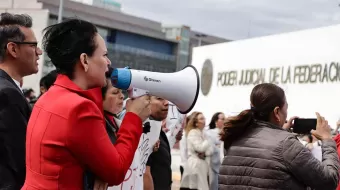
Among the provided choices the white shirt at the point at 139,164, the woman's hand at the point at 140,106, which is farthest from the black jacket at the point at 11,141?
the woman's hand at the point at 140,106

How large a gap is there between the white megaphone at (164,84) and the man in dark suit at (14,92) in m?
0.84

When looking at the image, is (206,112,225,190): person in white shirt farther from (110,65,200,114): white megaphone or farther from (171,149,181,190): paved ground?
(110,65,200,114): white megaphone

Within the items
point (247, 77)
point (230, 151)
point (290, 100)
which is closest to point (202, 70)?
point (247, 77)

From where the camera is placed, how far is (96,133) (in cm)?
218

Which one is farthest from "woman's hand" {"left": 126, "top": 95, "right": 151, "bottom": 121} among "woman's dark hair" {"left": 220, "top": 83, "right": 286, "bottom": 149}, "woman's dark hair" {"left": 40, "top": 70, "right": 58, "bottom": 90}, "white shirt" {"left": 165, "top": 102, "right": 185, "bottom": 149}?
"white shirt" {"left": 165, "top": 102, "right": 185, "bottom": 149}

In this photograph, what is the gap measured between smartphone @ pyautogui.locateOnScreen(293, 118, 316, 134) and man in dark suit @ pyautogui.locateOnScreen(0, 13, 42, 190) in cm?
170

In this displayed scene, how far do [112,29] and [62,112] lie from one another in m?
63.4

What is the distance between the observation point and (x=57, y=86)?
91.2 inches

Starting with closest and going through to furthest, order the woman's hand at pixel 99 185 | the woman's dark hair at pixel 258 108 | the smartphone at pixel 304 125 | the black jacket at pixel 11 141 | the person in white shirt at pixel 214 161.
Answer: the woman's hand at pixel 99 185 < the black jacket at pixel 11 141 < the woman's dark hair at pixel 258 108 < the smartphone at pixel 304 125 < the person in white shirt at pixel 214 161

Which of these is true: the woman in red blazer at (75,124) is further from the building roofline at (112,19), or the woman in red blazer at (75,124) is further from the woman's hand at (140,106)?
the building roofline at (112,19)

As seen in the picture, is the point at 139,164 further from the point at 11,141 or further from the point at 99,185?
the point at 99,185

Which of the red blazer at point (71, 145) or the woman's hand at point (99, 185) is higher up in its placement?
the red blazer at point (71, 145)

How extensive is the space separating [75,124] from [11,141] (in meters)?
0.95

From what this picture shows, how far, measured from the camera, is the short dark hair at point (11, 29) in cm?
327
